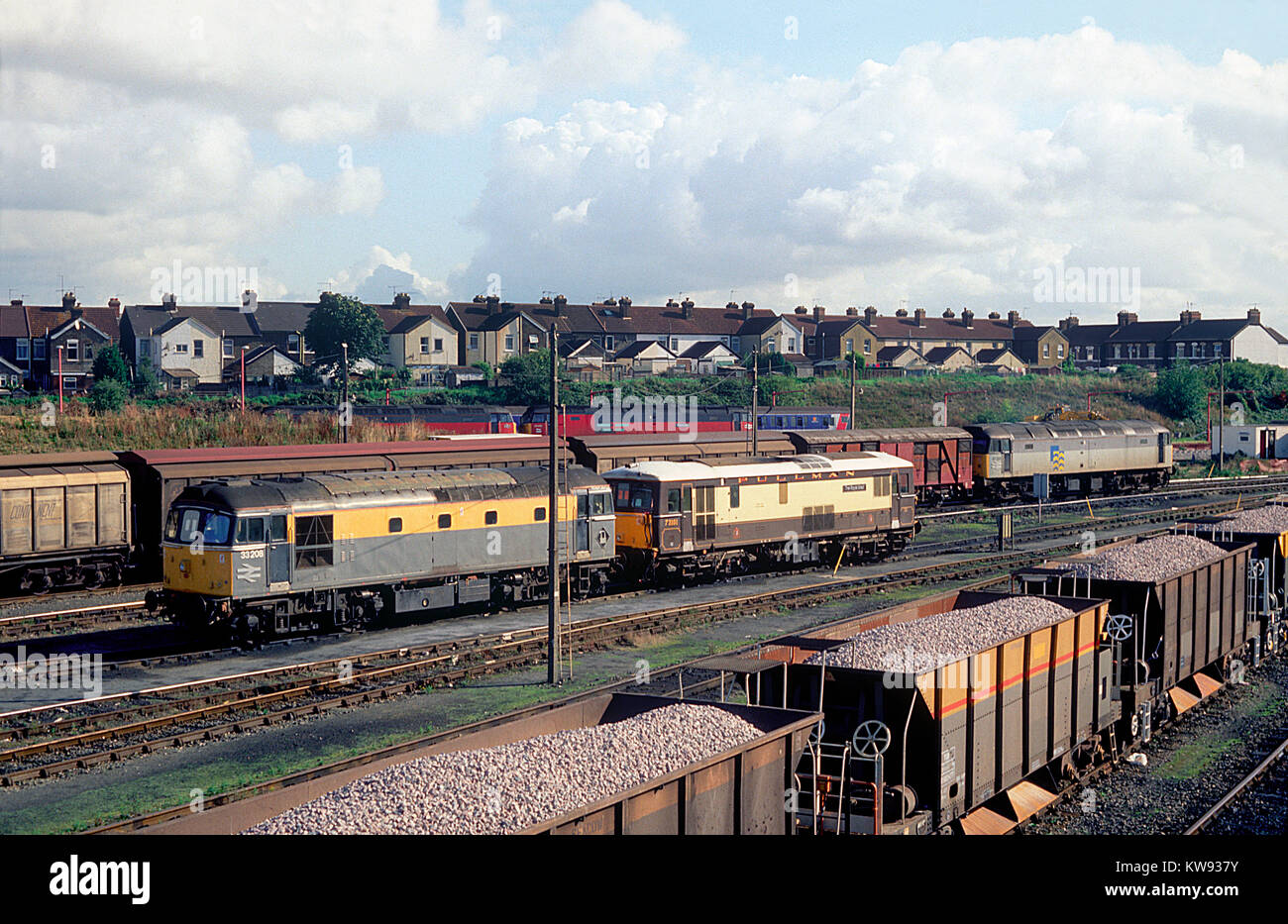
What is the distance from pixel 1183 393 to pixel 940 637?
105m

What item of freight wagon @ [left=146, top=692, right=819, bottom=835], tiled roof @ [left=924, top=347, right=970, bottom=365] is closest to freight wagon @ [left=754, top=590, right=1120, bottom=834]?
freight wagon @ [left=146, top=692, right=819, bottom=835]

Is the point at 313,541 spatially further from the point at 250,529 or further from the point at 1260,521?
the point at 1260,521

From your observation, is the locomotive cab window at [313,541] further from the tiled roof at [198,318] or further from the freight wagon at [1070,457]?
the tiled roof at [198,318]

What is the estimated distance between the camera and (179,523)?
29203 mm

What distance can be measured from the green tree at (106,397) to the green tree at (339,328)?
32.8 metres

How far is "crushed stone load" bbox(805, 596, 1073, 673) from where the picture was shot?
14.6m

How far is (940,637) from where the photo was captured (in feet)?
51.9

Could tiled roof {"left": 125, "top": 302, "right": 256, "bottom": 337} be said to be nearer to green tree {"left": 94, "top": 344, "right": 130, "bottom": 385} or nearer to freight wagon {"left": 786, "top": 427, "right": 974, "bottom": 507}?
green tree {"left": 94, "top": 344, "right": 130, "bottom": 385}

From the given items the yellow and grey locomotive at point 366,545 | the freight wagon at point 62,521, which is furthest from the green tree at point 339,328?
the yellow and grey locomotive at point 366,545

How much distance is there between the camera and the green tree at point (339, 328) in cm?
10138

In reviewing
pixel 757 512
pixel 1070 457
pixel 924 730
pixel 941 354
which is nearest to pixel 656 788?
pixel 924 730

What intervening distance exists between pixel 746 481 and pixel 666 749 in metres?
29.1

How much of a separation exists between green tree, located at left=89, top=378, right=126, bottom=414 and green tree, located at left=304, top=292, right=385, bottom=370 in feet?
108

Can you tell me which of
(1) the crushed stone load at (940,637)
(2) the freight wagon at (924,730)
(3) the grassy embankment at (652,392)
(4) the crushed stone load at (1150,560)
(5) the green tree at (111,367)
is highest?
(5) the green tree at (111,367)
